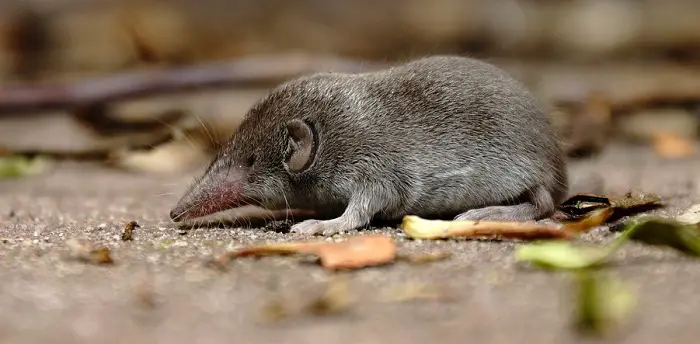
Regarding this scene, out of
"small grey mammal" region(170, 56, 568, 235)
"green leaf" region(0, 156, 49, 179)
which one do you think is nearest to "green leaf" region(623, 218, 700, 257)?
"small grey mammal" region(170, 56, 568, 235)

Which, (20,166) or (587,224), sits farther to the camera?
(20,166)

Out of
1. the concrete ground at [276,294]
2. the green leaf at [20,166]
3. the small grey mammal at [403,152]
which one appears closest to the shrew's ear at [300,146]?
the small grey mammal at [403,152]

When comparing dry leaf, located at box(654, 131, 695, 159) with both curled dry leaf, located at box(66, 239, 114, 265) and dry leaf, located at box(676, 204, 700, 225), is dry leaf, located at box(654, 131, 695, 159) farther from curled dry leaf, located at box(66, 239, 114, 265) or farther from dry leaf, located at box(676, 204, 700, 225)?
curled dry leaf, located at box(66, 239, 114, 265)

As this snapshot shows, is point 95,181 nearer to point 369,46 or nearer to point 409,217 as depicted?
point 409,217

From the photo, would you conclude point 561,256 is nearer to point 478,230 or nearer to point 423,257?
point 423,257

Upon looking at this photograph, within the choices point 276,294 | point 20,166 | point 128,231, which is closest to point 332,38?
point 20,166

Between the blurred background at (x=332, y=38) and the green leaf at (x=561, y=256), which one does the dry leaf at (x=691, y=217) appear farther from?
the blurred background at (x=332, y=38)

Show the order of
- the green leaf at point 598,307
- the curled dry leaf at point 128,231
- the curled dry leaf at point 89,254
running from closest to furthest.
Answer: the green leaf at point 598,307, the curled dry leaf at point 89,254, the curled dry leaf at point 128,231
